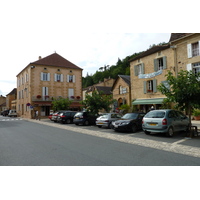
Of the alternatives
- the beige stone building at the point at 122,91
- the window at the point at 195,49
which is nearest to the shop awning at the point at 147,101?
the beige stone building at the point at 122,91

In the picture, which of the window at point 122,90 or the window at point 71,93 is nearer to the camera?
the window at point 122,90

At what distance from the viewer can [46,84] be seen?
3362 cm

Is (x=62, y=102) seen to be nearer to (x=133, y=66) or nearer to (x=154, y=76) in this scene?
(x=133, y=66)

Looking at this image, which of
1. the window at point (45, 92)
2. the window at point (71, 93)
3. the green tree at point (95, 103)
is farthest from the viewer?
the window at point (71, 93)

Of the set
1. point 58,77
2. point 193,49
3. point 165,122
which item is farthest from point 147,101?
point 58,77

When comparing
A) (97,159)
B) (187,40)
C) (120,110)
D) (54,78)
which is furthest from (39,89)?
(97,159)

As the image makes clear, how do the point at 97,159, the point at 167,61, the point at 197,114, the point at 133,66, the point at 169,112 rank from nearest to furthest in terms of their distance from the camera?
the point at 97,159 < the point at 169,112 < the point at 197,114 < the point at 167,61 < the point at 133,66

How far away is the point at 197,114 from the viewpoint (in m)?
17.1

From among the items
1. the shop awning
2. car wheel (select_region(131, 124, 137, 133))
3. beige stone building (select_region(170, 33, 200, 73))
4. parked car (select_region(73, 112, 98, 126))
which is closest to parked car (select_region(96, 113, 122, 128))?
parked car (select_region(73, 112, 98, 126))

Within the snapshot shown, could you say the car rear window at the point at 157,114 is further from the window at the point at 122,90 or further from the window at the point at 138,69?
the window at the point at 122,90

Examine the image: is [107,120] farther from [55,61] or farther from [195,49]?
[55,61]

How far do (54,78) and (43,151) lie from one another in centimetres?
2967

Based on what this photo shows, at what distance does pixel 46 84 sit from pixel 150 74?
2036cm

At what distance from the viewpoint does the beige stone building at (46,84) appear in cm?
3209
